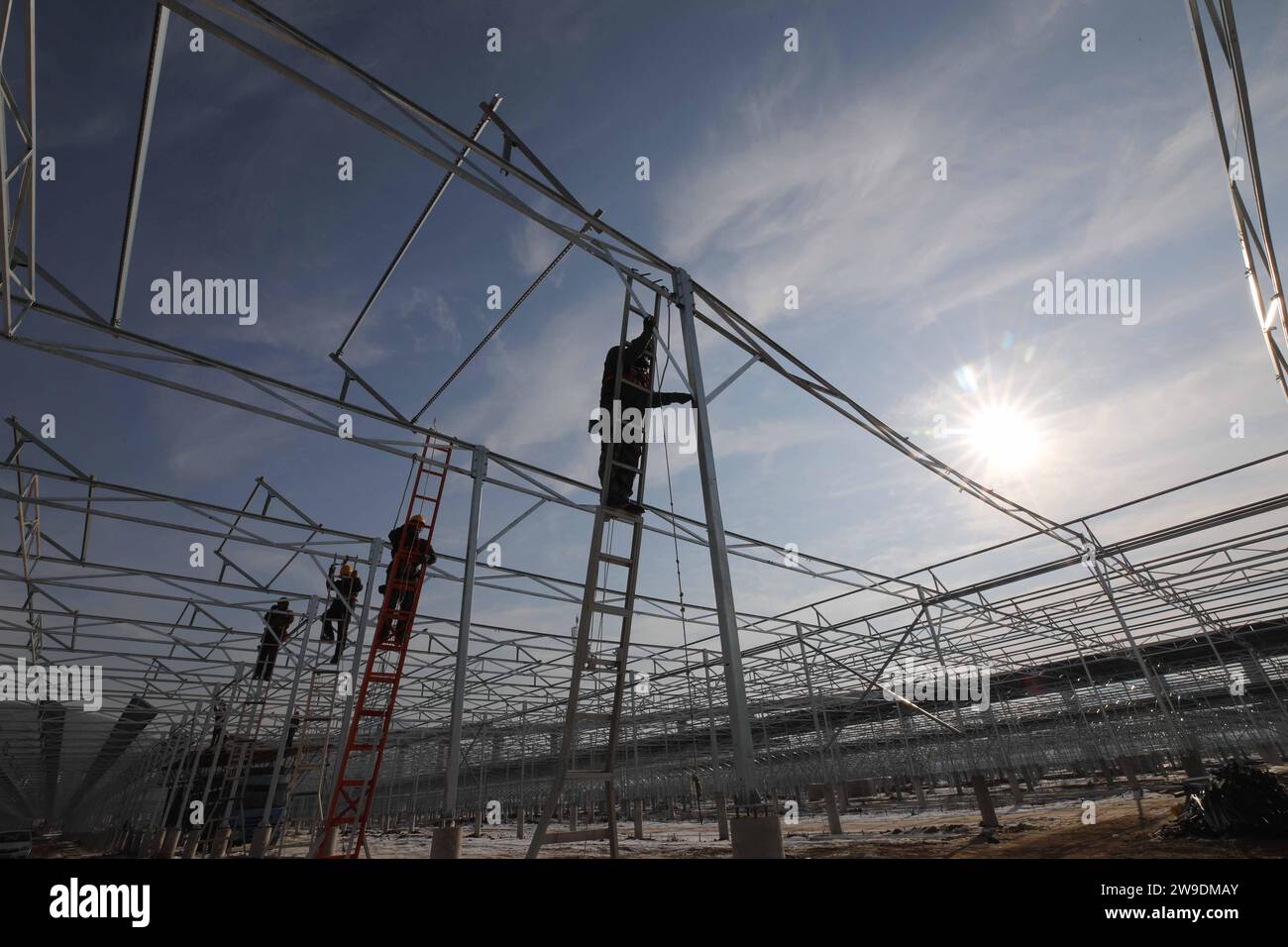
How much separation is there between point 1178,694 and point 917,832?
26.0m

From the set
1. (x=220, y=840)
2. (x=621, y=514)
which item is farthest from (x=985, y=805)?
(x=220, y=840)

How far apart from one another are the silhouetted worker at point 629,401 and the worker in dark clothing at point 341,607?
996cm

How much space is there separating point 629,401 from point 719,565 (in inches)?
79.7

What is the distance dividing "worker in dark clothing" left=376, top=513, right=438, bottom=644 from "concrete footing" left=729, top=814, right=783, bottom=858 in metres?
7.61

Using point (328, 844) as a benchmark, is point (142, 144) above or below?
above

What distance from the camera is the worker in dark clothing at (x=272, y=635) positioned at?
663 inches

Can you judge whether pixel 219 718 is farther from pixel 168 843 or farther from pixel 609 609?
pixel 609 609

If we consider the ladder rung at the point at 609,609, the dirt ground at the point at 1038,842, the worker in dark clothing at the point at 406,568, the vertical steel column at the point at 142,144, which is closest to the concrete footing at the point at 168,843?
the dirt ground at the point at 1038,842

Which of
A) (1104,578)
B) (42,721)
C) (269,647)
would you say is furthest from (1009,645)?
(42,721)

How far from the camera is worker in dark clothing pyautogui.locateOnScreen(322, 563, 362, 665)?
13.9m

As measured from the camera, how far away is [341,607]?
1554cm

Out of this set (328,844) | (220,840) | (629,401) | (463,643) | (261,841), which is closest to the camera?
(629,401)

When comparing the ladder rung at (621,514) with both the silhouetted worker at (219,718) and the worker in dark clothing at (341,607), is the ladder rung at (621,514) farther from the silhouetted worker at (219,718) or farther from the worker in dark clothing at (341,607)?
the silhouetted worker at (219,718)
